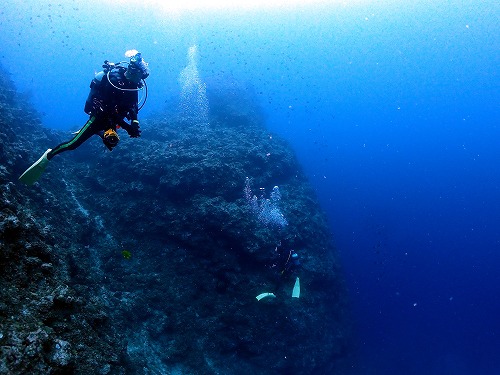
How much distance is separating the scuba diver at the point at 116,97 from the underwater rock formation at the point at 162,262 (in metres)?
1.94

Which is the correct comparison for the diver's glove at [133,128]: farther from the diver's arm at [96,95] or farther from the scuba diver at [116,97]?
the diver's arm at [96,95]

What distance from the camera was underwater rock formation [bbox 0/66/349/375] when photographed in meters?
4.35

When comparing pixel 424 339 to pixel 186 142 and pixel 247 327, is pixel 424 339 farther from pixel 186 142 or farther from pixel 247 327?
pixel 186 142

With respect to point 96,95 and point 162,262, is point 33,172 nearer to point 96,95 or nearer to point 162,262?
point 96,95

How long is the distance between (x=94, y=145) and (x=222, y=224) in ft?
26.3

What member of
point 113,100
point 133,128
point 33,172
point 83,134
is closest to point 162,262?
point 33,172

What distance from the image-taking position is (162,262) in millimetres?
9875

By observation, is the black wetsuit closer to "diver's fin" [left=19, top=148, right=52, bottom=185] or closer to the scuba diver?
the scuba diver

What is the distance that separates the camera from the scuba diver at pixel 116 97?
4.56m

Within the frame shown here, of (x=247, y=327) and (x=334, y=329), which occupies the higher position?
(x=334, y=329)

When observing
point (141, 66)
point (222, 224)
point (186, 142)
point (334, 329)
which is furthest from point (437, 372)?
point (141, 66)

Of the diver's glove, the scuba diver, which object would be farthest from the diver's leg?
the diver's glove

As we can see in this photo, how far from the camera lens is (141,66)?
14.8 feet

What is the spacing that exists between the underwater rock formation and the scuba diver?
194cm
